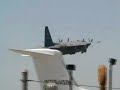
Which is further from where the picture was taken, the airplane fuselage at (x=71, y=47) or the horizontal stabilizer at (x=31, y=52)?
the airplane fuselage at (x=71, y=47)

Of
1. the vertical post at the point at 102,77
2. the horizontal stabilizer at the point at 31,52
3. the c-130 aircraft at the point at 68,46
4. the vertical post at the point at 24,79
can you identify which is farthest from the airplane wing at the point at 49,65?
the c-130 aircraft at the point at 68,46

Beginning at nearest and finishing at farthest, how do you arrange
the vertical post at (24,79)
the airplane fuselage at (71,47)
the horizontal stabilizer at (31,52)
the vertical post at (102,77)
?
the vertical post at (24,79) → the vertical post at (102,77) → the horizontal stabilizer at (31,52) → the airplane fuselage at (71,47)

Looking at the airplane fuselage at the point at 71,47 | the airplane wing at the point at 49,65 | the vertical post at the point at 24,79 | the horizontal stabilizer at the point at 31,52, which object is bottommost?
the vertical post at the point at 24,79

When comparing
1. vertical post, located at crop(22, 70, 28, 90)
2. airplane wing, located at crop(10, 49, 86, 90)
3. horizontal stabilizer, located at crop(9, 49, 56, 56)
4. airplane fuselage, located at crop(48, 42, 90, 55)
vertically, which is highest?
airplane fuselage, located at crop(48, 42, 90, 55)

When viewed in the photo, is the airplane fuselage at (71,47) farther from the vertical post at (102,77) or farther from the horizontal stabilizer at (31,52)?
the vertical post at (102,77)

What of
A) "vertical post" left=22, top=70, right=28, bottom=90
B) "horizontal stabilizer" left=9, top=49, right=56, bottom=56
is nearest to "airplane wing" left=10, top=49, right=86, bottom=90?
"horizontal stabilizer" left=9, top=49, right=56, bottom=56

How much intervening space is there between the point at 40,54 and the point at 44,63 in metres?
1.04

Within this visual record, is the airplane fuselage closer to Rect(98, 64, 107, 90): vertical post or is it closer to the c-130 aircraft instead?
the c-130 aircraft

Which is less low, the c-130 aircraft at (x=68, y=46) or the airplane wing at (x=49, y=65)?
the c-130 aircraft at (x=68, y=46)

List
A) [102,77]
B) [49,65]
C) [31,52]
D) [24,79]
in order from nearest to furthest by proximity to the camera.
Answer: [24,79] → [102,77] → [31,52] → [49,65]

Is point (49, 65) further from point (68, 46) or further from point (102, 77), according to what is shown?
point (68, 46)

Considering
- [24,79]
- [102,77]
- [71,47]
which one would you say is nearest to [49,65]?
[102,77]

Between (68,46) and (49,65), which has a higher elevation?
(68,46)

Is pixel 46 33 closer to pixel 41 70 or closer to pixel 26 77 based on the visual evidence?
pixel 41 70
